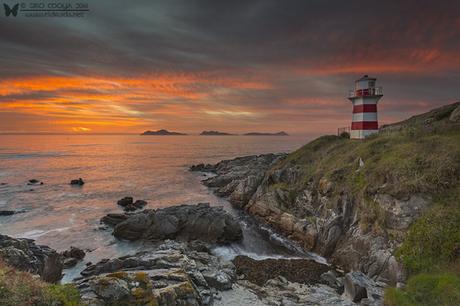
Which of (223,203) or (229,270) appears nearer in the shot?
(229,270)

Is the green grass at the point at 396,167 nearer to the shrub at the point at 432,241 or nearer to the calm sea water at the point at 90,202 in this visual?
the shrub at the point at 432,241

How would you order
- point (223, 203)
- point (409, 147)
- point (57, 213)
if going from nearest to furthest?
point (409, 147), point (57, 213), point (223, 203)

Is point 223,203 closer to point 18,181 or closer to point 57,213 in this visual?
point 57,213

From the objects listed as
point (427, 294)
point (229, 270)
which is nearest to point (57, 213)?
point (229, 270)

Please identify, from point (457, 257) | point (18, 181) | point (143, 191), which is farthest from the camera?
point (18, 181)

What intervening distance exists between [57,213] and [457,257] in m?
40.5

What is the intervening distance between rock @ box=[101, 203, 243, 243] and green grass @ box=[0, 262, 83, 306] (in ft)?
57.4

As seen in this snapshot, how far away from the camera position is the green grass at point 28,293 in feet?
29.6

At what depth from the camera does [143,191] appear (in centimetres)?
5156

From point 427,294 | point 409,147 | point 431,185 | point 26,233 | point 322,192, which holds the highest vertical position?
point 409,147

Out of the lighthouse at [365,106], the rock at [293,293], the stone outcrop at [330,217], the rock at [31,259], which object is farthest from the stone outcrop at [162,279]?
the lighthouse at [365,106]

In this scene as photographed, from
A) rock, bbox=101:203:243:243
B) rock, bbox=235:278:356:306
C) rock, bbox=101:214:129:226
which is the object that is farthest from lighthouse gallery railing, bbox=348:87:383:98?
rock, bbox=101:214:129:226

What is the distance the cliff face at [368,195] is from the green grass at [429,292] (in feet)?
9.49

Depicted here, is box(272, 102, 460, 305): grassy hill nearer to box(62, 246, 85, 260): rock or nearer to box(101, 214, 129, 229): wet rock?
box(101, 214, 129, 229): wet rock
